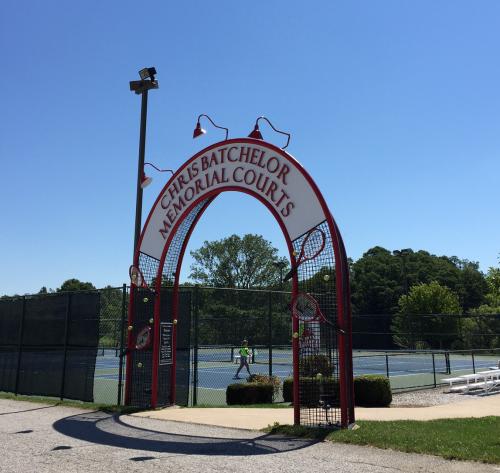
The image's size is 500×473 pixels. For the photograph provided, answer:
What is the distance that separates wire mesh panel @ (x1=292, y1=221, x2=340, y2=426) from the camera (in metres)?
8.59

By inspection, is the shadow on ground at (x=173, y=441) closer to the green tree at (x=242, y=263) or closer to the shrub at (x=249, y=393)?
the shrub at (x=249, y=393)

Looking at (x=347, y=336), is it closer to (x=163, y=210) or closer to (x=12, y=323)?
(x=163, y=210)

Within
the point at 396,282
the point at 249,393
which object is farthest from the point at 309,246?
the point at 396,282

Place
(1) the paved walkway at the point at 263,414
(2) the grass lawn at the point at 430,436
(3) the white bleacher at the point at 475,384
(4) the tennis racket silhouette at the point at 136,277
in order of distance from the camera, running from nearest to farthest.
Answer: (2) the grass lawn at the point at 430,436, (1) the paved walkway at the point at 263,414, (4) the tennis racket silhouette at the point at 136,277, (3) the white bleacher at the point at 475,384

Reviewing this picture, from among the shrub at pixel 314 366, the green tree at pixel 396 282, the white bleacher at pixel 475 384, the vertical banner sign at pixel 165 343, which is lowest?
the white bleacher at pixel 475 384

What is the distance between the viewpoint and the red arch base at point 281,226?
8.59 metres

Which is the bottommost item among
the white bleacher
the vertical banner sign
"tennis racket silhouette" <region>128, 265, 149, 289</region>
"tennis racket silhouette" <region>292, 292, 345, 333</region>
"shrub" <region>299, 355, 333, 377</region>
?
the white bleacher

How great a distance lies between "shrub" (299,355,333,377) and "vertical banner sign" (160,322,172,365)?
3640mm

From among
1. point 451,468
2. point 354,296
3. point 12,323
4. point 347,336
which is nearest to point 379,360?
point 12,323

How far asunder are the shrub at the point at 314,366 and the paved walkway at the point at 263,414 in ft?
3.41

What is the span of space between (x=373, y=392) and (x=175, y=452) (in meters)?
6.82

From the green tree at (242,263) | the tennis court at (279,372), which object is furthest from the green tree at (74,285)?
the tennis court at (279,372)

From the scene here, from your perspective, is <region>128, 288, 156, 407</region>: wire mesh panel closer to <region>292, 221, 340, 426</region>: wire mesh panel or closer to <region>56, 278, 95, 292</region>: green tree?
<region>292, 221, 340, 426</region>: wire mesh panel

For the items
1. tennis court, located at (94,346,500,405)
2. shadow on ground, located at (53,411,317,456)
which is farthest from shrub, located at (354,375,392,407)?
shadow on ground, located at (53,411,317,456)
